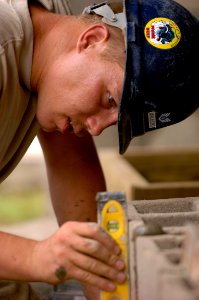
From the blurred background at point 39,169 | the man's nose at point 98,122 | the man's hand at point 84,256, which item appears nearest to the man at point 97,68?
the man's nose at point 98,122

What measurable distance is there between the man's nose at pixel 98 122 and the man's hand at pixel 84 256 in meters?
0.61

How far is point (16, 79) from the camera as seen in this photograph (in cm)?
229

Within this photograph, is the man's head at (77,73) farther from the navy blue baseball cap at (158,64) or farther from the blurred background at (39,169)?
the blurred background at (39,169)

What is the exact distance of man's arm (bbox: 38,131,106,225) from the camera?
2873 mm

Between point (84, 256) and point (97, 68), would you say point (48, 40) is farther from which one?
point (84, 256)

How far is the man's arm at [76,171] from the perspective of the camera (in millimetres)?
2873

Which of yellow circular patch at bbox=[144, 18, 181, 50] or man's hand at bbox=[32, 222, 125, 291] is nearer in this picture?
man's hand at bbox=[32, 222, 125, 291]

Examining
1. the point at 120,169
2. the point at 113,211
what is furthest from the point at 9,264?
the point at 120,169

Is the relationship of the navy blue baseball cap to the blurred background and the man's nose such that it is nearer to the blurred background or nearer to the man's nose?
the man's nose

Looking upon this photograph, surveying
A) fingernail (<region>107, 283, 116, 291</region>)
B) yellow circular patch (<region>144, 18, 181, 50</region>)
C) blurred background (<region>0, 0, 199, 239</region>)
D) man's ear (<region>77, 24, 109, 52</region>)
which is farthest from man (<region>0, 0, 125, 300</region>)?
blurred background (<region>0, 0, 199, 239</region>)

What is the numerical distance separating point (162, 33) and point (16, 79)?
0.55 m

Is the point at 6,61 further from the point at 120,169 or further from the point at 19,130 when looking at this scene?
the point at 120,169

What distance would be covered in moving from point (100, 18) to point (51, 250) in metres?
0.97

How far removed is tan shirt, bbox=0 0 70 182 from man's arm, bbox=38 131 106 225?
0.25 meters
